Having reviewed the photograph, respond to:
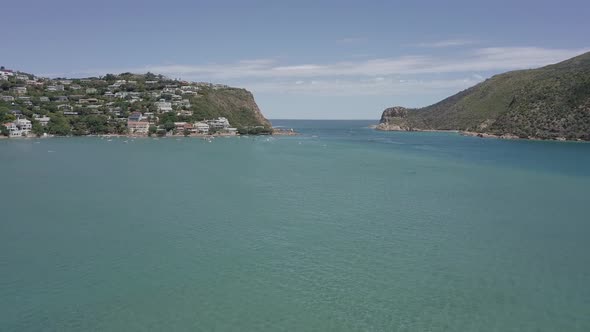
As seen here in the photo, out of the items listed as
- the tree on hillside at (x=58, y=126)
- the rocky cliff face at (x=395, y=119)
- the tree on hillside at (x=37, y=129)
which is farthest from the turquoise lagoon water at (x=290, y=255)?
the rocky cliff face at (x=395, y=119)

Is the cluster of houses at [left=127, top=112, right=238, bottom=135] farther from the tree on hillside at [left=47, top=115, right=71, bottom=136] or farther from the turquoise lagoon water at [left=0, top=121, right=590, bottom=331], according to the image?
the turquoise lagoon water at [left=0, top=121, right=590, bottom=331]

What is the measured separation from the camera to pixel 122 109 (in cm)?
10331

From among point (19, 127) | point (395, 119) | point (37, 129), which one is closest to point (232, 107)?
point (37, 129)

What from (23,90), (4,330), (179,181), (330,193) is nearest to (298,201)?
(330,193)

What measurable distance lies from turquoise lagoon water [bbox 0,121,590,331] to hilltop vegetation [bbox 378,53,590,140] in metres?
67.5

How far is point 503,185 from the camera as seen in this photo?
37938 millimetres

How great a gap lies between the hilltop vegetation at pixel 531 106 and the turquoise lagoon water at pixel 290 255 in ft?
222

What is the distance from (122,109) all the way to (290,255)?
9546 centimetres

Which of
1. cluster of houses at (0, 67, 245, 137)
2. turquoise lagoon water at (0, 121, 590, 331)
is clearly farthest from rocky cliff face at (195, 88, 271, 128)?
turquoise lagoon water at (0, 121, 590, 331)

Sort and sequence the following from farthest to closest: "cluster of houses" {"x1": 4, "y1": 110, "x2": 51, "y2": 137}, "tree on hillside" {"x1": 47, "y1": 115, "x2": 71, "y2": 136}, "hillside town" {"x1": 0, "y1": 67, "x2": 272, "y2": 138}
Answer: "hillside town" {"x1": 0, "y1": 67, "x2": 272, "y2": 138} < "tree on hillside" {"x1": 47, "y1": 115, "x2": 71, "y2": 136} < "cluster of houses" {"x1": 4, "y1": 110, "x2": 51, "y2": 137}

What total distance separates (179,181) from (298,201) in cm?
1288

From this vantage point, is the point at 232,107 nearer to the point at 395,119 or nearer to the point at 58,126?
the point at 58,126

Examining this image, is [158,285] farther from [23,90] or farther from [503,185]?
[23,90]

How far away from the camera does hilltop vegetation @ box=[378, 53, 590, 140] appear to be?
310ft
